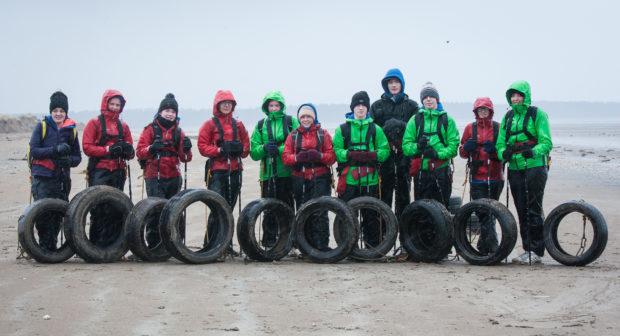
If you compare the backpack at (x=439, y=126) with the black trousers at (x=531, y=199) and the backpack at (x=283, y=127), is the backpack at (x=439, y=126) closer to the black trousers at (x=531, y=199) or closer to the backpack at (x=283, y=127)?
the black trousers at (x=531, y=199)

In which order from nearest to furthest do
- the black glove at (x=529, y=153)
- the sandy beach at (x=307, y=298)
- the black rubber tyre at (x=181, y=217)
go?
1. the sandy beach at (x=307, y=298)
2. the black rubber tyre at (x=181, y=217)
3. the black glove at (x=529, y=153)

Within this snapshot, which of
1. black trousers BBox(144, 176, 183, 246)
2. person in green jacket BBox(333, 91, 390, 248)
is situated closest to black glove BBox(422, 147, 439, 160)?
person in green jacket BBox(333, 91, 390, 248)

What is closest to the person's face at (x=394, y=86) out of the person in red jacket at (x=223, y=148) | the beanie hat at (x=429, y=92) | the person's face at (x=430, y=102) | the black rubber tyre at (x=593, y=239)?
the beanie hat at (x=429, y=92)

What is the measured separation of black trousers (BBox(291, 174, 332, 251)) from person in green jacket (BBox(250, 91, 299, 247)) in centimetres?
31

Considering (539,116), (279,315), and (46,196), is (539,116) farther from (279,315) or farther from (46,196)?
(46,196)

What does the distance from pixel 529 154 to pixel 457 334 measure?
3697 mm

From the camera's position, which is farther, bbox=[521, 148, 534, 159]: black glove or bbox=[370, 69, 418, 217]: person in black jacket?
bbox=[370, 69, 418, 217]: person in black jacket

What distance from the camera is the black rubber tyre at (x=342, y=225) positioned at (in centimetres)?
845

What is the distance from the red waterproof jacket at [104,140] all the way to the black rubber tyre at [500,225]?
457 cm

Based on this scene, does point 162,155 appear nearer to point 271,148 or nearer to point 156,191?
point 156,191

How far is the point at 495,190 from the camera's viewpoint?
909cm

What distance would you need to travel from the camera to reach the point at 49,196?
8.98 metres

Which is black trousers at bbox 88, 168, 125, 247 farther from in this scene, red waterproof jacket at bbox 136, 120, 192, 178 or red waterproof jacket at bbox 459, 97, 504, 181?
red waterproof jacket at bbox 459, 97, 504, 181

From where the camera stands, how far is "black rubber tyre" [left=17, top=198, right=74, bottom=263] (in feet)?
26.9
